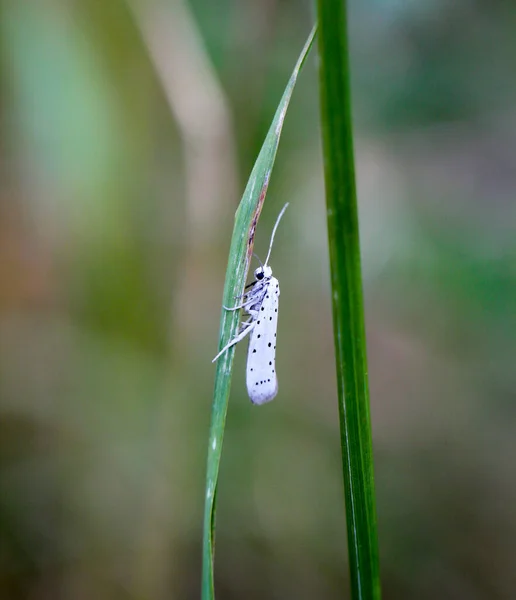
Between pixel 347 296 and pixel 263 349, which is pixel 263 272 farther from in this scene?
pixel 347 296

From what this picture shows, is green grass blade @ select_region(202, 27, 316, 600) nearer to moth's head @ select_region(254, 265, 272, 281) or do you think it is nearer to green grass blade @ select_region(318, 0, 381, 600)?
green grass blade @ select_region(318, 0, 381, 600)

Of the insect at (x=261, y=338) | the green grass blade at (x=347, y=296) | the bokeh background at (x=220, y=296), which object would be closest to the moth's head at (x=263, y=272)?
the insect at (x=261, y=338)

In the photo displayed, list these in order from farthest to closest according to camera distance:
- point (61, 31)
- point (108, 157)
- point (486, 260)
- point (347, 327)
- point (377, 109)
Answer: point (377, 109)
point (486, 260)
point (108, 157)
point (61, 31)
point (347, 327)

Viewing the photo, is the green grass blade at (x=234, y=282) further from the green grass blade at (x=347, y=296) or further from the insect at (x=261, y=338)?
the insect at (x=261, y=338)

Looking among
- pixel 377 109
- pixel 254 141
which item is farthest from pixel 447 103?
pixel 254 141

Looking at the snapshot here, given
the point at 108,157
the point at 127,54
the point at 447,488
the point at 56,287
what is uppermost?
the point at 127,54

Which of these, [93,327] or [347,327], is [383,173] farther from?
[347,327]
